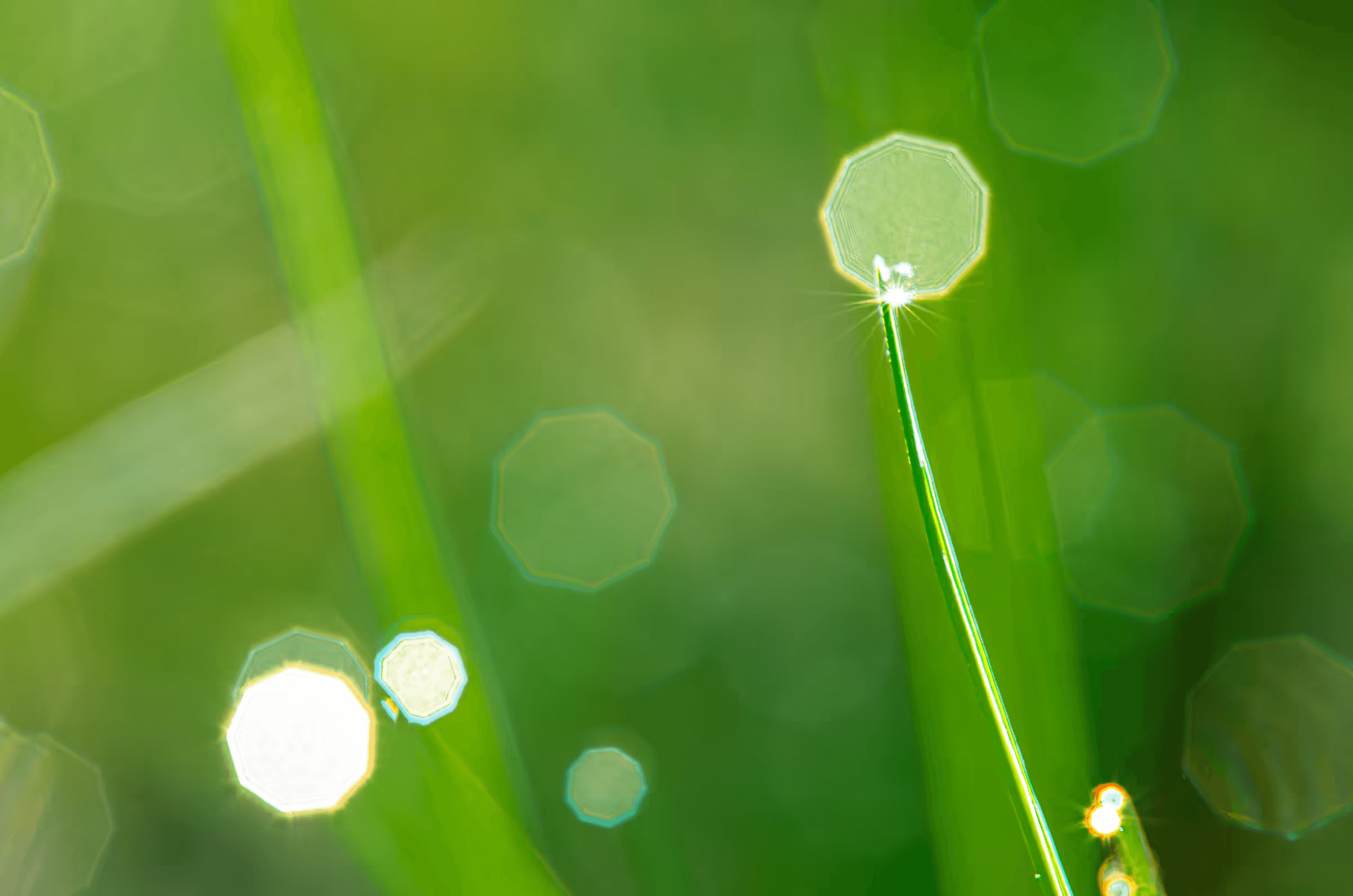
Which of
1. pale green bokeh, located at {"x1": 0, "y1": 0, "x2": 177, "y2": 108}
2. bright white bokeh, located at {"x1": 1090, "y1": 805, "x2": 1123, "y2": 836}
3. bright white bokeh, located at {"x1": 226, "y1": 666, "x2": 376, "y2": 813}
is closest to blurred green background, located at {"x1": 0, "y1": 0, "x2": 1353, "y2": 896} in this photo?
pale green bokeh, located at {"x1": 0, "y1": 0, "x2": 177, "y2": 108}

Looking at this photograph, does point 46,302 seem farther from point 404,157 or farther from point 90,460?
point 404,157

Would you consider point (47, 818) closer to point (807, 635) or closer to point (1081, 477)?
point (807, 635)

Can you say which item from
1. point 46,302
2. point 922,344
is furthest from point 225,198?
point 922,344

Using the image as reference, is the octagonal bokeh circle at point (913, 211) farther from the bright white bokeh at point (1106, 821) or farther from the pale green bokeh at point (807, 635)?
the bright white bokeh at point (1106, 821)

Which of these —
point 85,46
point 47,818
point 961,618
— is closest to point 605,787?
point 47,818

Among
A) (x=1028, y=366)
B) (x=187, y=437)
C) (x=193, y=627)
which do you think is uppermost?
(x=187, y=437)

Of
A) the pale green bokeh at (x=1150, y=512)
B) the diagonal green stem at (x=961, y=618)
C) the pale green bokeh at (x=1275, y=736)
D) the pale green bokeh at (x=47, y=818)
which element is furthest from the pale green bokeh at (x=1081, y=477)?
the pale green bokeh at (x=47, y=818)

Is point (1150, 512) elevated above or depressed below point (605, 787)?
above
